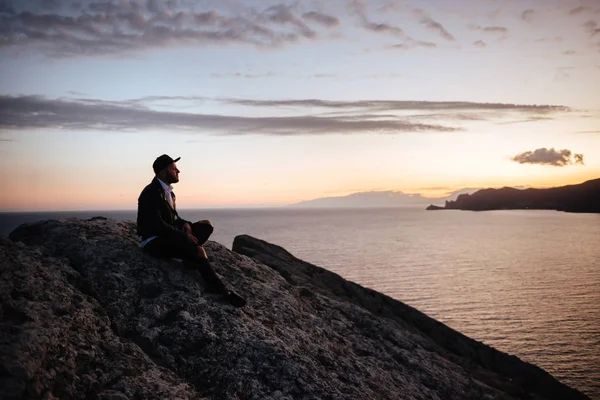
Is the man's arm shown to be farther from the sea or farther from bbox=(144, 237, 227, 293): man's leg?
the sea

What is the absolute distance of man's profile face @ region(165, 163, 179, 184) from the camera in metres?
10.5

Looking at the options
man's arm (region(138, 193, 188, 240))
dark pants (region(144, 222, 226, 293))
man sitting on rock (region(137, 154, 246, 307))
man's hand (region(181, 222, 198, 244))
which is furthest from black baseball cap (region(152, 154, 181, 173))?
dark pants (region(144, 222, 226, 293))

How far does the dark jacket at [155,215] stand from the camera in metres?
9.91

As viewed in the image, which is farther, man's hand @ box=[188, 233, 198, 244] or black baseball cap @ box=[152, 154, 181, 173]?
black baseball cap @ box=[152, 154, 181, 173]

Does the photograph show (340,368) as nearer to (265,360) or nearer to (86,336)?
(265,360)

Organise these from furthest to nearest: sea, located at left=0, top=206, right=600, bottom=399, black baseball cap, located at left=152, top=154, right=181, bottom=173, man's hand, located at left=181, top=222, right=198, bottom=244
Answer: sea, located at left=0, top=206, right=600, bottom=399, black baseball cap, located at left=152, top=154, right=181, bottom=173, man's hand, located at left=181, top=222, right=198, bottom=244

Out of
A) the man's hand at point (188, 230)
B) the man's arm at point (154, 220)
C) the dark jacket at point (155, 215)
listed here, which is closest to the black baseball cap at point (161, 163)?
the dark jacket at point (155, 215)

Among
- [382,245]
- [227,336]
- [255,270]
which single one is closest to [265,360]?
[227,336]

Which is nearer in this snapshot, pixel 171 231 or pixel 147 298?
pixel 147 298

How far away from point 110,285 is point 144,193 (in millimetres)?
2216

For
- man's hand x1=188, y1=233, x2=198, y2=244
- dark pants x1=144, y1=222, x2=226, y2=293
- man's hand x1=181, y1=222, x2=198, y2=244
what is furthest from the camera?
man's hand x1=181, y1=222, x2=198, y2=244

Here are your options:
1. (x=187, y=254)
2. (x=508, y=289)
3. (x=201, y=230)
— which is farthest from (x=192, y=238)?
(x=508, y=289)

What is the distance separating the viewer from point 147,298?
930 centimetres

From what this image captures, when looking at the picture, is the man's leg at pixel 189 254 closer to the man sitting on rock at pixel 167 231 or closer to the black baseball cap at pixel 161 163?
the man sitting on rock at pixel 167 231
